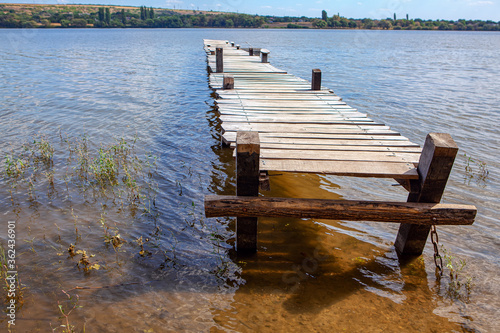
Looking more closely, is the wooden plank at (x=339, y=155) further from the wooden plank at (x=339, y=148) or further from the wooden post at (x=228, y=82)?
the wooden post at (x=228, y=82)

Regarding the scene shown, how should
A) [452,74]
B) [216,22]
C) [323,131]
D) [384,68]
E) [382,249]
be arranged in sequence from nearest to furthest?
[382,249], [323,131], [452,74], [384,68], [216,22]

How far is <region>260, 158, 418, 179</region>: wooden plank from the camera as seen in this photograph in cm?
423

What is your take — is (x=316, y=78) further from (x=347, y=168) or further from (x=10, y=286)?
(x=10, y=286)

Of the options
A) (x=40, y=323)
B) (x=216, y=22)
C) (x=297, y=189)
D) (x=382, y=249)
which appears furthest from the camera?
(x=216, y=22)

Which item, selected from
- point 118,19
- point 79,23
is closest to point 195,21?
point 118,19

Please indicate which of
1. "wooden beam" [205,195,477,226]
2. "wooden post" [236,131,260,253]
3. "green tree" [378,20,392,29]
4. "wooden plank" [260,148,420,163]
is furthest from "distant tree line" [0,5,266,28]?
"wooden beam" [205,195,477,226]

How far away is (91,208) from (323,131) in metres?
4.28

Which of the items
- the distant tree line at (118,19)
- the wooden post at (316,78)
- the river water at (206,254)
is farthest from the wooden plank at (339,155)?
the distant tree line at (118,19)

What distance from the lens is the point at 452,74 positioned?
23.2 meters

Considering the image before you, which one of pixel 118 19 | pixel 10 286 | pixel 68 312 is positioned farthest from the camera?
pixel 118 19

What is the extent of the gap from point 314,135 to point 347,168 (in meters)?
1.50

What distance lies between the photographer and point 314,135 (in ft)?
18.7

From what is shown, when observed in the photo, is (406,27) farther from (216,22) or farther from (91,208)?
(91,208)

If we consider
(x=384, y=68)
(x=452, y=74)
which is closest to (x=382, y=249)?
(x=452, y=74)
